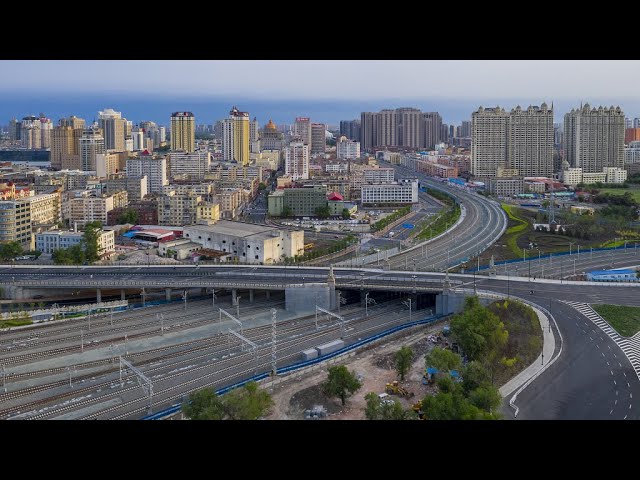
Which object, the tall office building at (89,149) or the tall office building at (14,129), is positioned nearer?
the tall office building at (89,149)

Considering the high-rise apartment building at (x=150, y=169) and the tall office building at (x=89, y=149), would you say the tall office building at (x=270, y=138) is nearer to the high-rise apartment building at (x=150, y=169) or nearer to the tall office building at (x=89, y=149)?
the tall office building at (x=89, y=149)

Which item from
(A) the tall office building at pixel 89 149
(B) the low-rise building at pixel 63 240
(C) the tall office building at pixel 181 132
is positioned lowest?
(B) the low-rise building at pixel 63 240

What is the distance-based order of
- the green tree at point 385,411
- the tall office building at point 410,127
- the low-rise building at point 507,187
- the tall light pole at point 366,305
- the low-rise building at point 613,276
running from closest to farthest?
1. the green tree at point 385,411
2. the tall light pole at point 366,305
3. the low-rise building at point 613,276
4. the low-rise building at point 507,187
5. the tall office building at point 410,127

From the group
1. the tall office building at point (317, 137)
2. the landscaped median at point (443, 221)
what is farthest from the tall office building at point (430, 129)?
the landscaped median at point (443, 221)

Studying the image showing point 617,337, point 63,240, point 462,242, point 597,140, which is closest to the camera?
point 617,337

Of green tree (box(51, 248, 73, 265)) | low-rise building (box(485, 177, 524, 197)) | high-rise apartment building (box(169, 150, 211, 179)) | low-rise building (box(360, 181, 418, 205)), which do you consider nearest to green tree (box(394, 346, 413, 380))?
green tree (box(51, 248, 73, 265))

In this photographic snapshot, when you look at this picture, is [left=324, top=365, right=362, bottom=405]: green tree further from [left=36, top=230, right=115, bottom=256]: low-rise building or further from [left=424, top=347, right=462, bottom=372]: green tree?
[left=36, top=230, right=115, bottom=256]: low-rise building

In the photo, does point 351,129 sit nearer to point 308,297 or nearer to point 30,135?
point 30,135

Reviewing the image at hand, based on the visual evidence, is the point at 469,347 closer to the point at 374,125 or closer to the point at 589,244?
the point at 589,244

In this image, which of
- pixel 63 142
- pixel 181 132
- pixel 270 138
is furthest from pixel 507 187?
pixel 63 142
